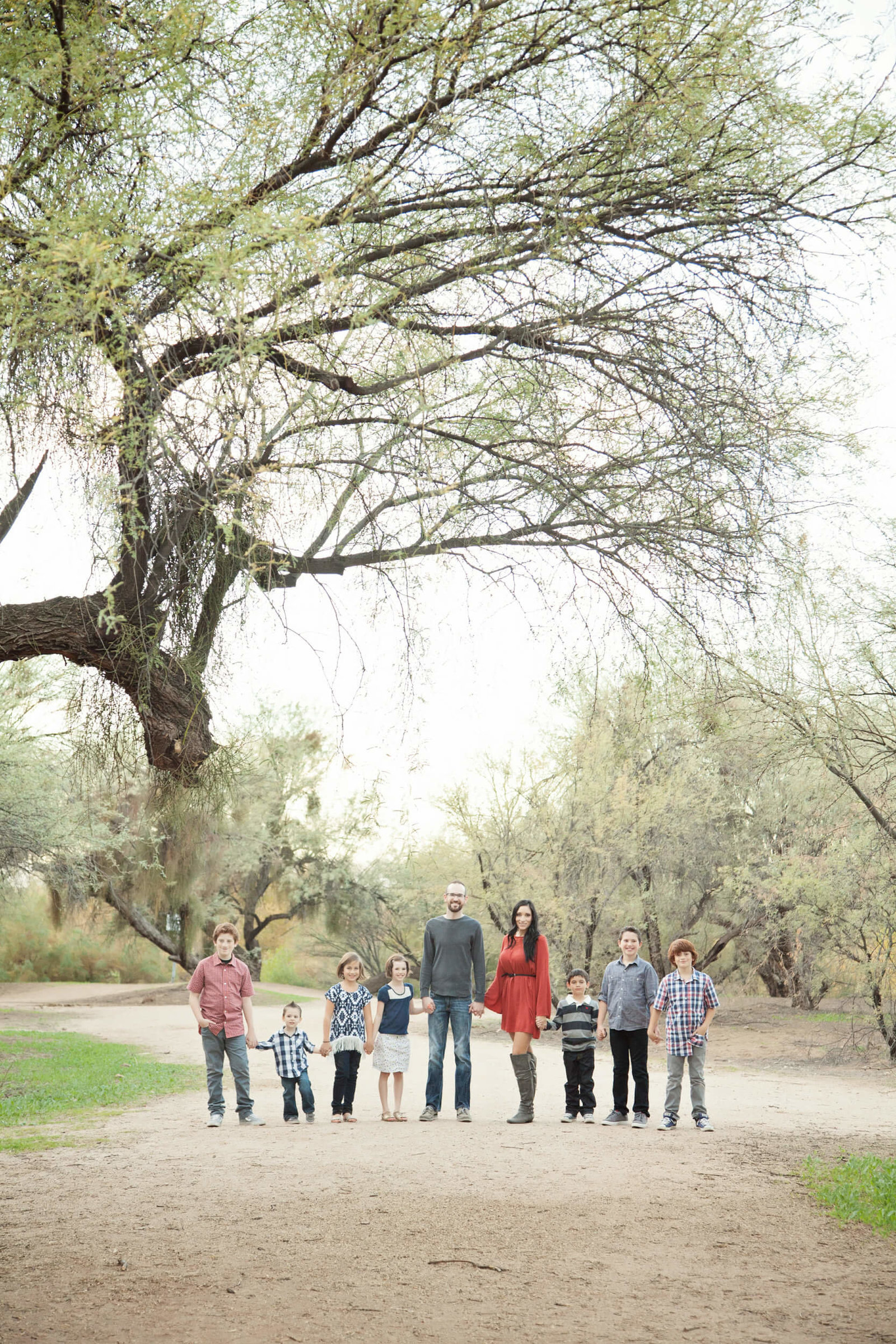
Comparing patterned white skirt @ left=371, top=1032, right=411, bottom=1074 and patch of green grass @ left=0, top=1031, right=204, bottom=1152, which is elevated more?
patterned white skirt @ left=371, top=1032, right=411, bottom=1074

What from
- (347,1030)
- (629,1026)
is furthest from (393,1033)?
(629,1026)

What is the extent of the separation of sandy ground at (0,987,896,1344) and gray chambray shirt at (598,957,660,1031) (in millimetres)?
832

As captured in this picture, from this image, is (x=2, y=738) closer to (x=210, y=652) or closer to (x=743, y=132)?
(x=210, y=652)

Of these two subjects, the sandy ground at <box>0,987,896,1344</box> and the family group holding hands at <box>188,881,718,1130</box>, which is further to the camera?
the family group holding hands at <box>188,881,718,1130</box>

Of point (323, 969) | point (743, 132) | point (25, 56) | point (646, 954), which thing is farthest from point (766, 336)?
point (323, 969)

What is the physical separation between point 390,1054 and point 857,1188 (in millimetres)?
4136

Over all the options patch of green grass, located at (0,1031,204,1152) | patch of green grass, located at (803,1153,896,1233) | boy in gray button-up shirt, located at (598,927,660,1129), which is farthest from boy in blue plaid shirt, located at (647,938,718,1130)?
patch of green grass, located at (0,1031,204,1152)

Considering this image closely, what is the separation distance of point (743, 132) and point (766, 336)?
0.92 m

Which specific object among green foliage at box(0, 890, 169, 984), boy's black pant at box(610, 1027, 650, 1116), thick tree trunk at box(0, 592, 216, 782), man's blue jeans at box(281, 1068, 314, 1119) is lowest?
green foliage at box(0, 890, 169, 984)

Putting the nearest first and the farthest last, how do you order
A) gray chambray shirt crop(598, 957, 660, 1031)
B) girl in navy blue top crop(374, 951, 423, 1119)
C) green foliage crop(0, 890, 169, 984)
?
gray chambray shirt crop(598, 957, 660, 1031) → girl in navy blue top crop(374, 951, 423, 1119) → green foliage crop(0, 890, 169, 984)

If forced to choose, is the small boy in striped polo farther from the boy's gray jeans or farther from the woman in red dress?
the boy's gray jeans

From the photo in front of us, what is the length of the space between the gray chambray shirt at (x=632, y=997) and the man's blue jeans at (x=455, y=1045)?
1.15 meters

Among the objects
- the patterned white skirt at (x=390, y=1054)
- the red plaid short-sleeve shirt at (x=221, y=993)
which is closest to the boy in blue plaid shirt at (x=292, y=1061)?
the red plaid short-sleeve shirt at (x=221, y=993)

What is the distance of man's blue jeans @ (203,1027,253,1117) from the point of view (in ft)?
30.6
